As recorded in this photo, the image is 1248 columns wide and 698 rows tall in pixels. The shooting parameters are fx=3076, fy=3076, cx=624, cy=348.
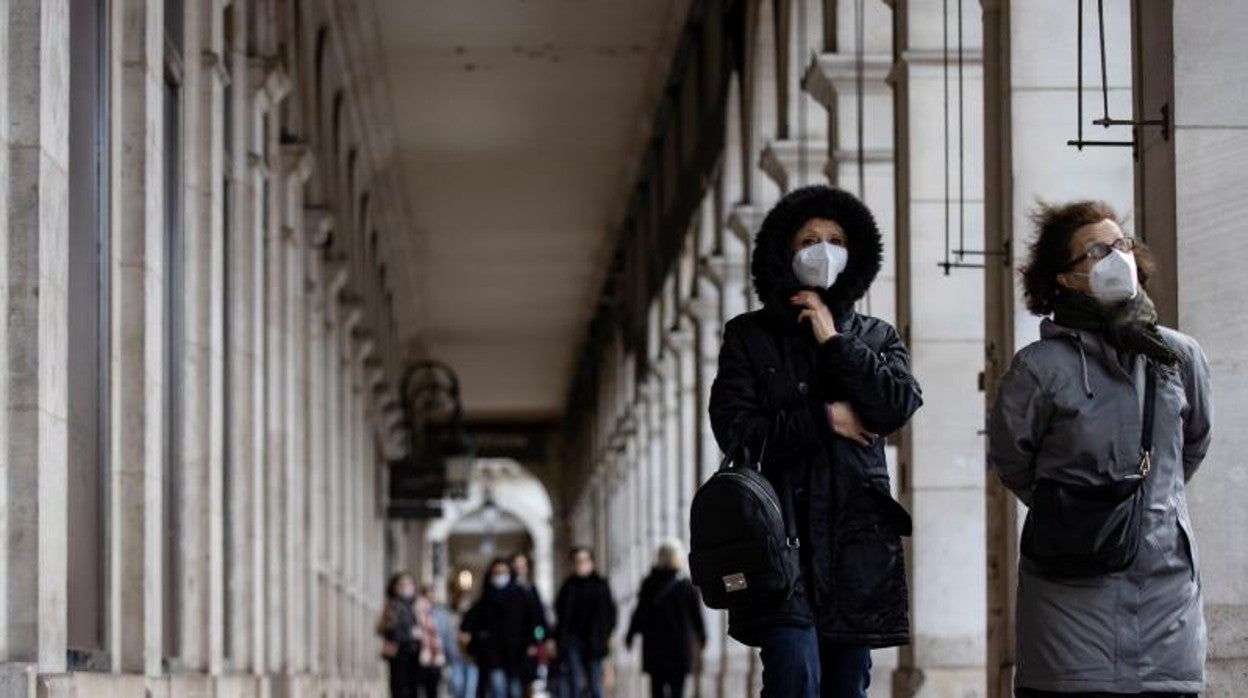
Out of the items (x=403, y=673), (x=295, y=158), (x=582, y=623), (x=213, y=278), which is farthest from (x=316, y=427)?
(x=213, y=278)

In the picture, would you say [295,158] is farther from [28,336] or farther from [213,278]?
[28,336]

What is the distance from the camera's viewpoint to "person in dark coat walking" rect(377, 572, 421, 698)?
26.0 meters

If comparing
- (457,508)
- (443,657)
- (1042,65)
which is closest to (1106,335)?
(1042,65)

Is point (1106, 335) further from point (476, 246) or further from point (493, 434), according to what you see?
point (493, 434)

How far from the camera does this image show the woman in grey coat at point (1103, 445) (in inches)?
263

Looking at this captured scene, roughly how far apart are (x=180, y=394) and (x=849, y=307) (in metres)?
7.86

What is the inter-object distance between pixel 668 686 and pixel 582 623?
5.96 feet

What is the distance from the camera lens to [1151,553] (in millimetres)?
6727

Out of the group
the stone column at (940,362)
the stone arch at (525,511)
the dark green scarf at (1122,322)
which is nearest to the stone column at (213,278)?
the stone column at (940,362)

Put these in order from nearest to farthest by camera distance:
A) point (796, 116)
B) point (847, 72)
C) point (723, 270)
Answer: point (847, 72)
point (796, 116)
point (723, 270)

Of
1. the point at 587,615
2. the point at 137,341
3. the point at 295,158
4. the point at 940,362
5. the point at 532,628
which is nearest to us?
the point at 137,341

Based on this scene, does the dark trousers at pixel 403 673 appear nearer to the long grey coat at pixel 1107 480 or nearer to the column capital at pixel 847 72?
the column capital at pixel 847 72

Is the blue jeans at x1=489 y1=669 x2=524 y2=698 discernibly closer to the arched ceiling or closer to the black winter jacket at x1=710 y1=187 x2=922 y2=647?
the arched ceiling

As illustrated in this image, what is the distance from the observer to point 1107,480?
678 centimetres
